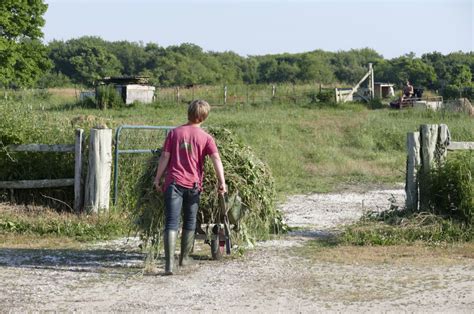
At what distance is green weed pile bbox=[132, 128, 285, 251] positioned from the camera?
9102mm

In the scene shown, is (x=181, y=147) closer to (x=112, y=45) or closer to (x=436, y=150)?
(x=436, y=150)

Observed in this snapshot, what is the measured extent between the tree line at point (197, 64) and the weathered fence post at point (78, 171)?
3684 centimetres

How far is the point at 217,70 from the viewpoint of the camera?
81.6 metres

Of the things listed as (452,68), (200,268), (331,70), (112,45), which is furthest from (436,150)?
(112,45)

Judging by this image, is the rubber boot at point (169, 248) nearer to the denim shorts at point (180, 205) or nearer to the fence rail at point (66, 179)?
the denim shorts at point (180, 205)

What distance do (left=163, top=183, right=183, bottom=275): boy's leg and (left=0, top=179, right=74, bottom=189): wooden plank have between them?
4400 mm

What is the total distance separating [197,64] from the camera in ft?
259

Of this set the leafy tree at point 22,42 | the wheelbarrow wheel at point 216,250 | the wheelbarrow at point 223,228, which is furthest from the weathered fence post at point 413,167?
the leafy tree at point 22,42

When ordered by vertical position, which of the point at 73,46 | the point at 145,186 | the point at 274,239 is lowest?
the point at 274,239

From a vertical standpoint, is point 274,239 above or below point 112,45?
below

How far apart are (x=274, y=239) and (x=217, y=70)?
71372 mm

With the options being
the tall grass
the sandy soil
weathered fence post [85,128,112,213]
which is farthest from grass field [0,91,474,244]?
the sandy soil

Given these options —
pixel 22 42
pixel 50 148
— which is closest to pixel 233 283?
pixel 50 148

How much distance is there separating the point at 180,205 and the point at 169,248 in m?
0.51
